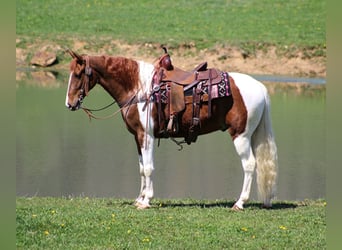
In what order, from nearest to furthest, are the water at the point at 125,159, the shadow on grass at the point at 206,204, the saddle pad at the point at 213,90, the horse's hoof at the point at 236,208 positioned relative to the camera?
the horse's hoof at the point at 236,208, the saddle pad at the point at 213,90, the shadow on grass at the point at 206,204, the water at the point at 125,159

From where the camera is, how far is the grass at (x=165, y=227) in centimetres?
690

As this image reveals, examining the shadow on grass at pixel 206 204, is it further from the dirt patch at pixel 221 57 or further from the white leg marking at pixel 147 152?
the dirt patch at pixel 221 57

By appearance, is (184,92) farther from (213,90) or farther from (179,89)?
(213,90)

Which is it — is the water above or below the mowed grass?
below

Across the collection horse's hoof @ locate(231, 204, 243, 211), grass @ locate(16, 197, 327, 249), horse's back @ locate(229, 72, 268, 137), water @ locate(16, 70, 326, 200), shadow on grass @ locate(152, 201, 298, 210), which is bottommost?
water @ locate(16, 70, 326, 200)

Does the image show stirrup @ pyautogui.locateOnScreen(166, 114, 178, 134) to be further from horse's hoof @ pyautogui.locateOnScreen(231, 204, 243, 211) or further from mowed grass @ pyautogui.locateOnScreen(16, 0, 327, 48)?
mowed grass @ pyautogui.locateOnScreen(16, 0, 327, 48)

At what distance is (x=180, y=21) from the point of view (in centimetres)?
3400

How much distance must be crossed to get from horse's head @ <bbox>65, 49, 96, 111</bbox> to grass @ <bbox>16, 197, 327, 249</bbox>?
1307 mm

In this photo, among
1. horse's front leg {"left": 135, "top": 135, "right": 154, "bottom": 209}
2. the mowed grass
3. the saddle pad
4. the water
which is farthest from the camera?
the mowed grass

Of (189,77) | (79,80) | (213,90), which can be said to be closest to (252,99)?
(213,90)

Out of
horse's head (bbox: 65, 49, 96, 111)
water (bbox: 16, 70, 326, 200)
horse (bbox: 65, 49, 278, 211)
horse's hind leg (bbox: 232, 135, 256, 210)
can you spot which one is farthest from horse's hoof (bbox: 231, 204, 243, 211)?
horse's head (bbox: 65, 49, 96, 111)

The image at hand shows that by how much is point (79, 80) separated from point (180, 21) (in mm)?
25248

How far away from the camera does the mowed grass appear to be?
31.2m

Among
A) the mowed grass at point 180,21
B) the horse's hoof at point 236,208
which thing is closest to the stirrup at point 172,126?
the horse's hoof at point 236,208
